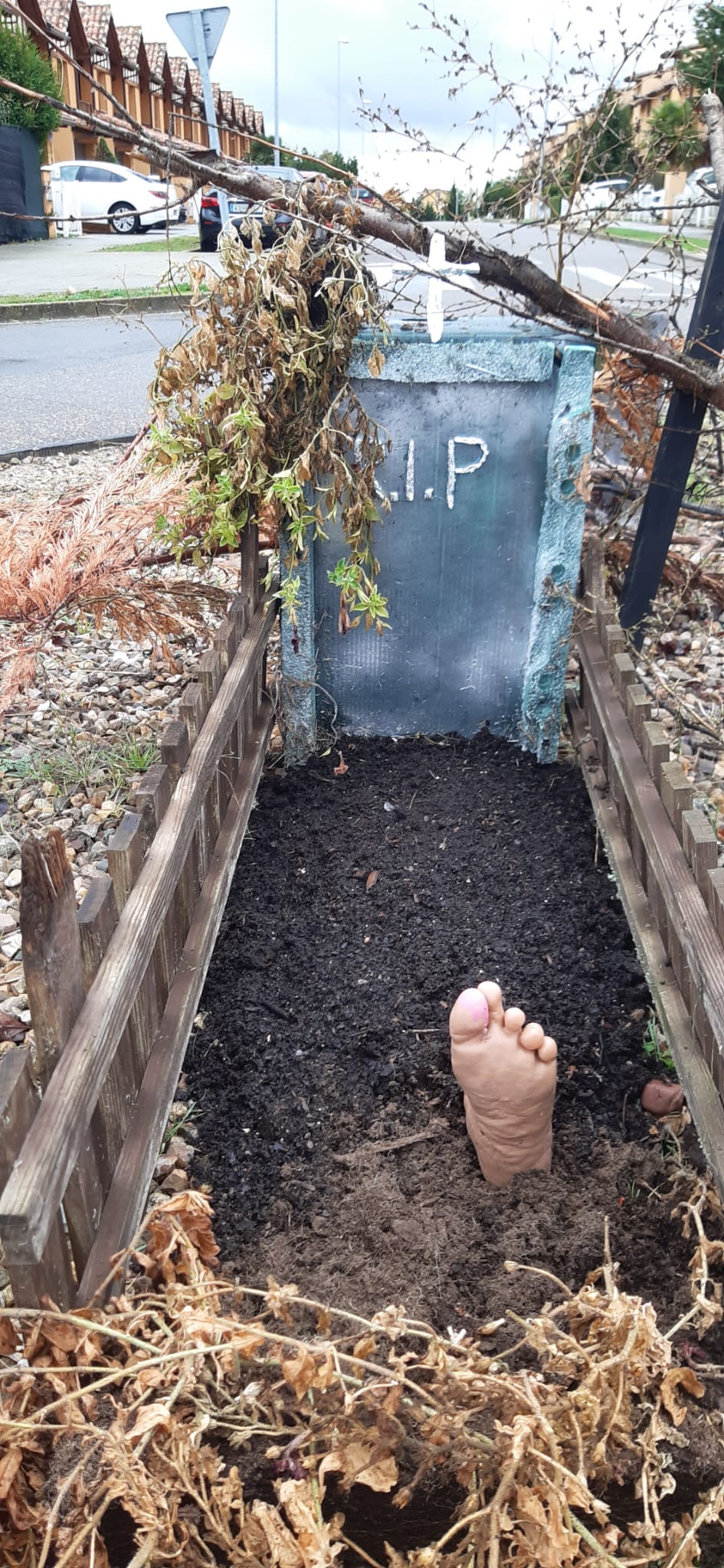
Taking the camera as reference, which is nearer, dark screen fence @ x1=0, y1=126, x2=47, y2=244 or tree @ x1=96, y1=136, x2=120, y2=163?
dark screen fence @ x1=0, y1=126, x2=47, y2=244

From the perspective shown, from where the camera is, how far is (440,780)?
3500 millimetres

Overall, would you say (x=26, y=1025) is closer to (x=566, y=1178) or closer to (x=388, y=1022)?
(x=388, y=1022)

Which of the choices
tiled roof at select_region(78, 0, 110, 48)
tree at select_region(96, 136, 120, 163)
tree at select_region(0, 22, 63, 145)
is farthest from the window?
tiled roof at select_region(78, 0, 110, 48)

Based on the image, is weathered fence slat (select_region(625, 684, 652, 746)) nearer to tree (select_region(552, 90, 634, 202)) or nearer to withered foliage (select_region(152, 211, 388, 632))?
withered foliage (select_region(152, 211, 388, 632))

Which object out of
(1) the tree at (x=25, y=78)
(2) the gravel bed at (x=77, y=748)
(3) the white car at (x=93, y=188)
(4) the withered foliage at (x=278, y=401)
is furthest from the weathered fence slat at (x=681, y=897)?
(3) the white car at (x=93, y=188)

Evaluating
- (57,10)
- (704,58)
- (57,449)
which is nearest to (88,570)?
(704,58)

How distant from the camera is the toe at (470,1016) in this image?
1.95m

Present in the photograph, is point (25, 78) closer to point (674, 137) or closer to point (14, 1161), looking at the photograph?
point (674, 137)

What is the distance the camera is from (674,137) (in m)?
3.84

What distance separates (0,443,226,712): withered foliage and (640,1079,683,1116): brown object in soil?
1.87m

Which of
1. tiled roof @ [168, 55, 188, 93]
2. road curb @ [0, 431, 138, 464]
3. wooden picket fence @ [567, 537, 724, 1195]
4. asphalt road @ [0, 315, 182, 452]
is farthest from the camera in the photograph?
tiled roof @ [168, 55, 188, 93]

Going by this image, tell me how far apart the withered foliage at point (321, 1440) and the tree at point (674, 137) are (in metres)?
3.60

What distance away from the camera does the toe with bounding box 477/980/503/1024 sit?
198 centimetres

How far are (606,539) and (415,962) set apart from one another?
94.5 inches
